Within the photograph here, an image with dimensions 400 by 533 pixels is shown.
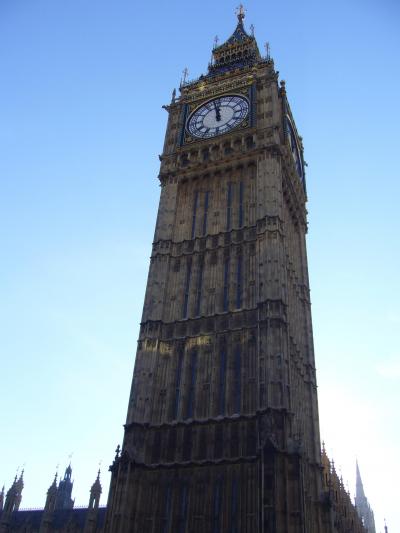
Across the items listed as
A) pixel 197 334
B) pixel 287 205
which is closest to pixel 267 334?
pixel 197 334

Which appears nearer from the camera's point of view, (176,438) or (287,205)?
(176,438)

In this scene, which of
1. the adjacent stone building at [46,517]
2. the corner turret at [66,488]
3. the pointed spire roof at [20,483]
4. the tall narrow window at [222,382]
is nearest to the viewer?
the tall narrow window at [222,382]

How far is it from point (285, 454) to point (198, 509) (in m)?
5.34

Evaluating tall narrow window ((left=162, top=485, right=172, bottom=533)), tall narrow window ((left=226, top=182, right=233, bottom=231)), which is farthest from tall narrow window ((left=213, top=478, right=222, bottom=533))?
tall narrow window ((left=226, top=182, right=233, bottom=231))

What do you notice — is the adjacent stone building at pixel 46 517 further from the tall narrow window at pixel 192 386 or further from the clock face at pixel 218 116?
the clock face at pixel 218 116

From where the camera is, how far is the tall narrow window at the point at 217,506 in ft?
92.5

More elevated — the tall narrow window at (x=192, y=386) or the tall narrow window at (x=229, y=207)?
the tall narrow window at (x=229, y=207)

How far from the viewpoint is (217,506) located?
28.8m

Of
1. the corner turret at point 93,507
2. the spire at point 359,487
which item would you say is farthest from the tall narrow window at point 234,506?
the spire at point 359,487

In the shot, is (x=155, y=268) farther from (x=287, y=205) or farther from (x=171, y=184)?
(x=287, y=205)

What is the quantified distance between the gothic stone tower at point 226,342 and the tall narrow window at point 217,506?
2.0 inches

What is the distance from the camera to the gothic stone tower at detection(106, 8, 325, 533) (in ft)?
95.5

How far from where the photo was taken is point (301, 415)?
3584 cm

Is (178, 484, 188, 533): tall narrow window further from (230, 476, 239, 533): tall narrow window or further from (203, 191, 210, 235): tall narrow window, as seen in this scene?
(203, 191, 210, 235): tall narrow window
